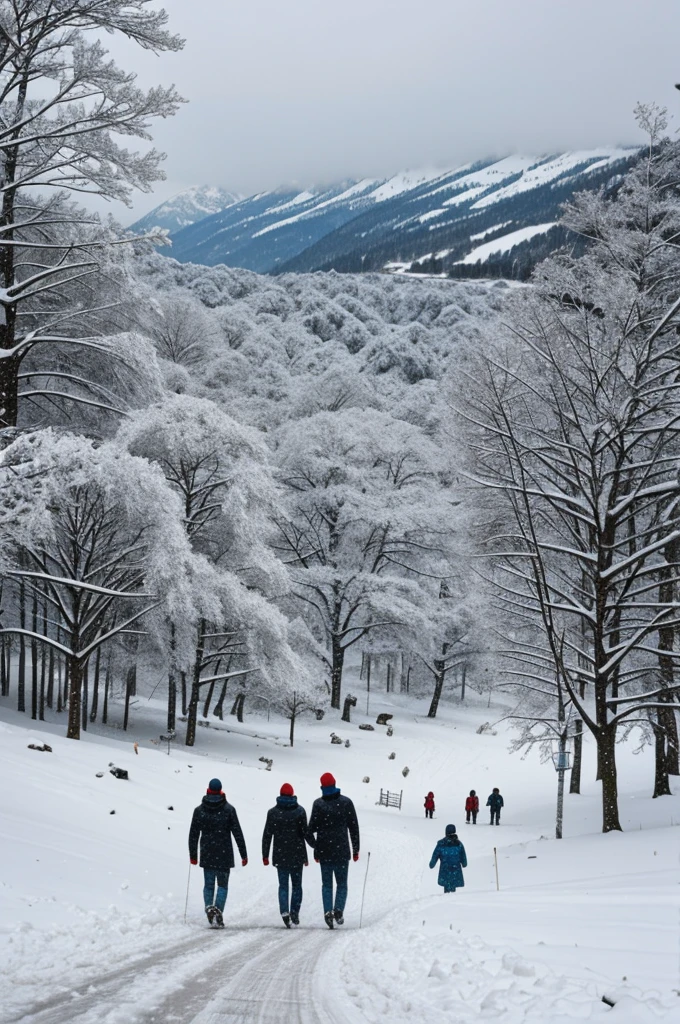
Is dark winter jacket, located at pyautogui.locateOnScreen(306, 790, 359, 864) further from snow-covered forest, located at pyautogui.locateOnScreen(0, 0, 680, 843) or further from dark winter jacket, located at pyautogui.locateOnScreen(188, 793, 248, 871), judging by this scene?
snow-covered forest, located at pyautogui.locateOnScreen(0, 0, 680, 843)

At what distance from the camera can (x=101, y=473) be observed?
1370 centimetres

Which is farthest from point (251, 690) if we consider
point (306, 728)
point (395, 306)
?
point (395, 306)

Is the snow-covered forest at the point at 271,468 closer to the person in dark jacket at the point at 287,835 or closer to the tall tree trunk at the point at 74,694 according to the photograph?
the tall tree trunk at the point at 74,694

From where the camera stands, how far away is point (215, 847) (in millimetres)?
6859

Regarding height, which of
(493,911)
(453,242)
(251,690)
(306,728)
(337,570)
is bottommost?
(306,728)

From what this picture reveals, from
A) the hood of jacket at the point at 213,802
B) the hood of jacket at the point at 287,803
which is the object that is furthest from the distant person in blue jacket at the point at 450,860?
the hood of jacket at the point at 213,802

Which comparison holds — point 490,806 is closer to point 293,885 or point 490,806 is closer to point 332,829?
point 293,885

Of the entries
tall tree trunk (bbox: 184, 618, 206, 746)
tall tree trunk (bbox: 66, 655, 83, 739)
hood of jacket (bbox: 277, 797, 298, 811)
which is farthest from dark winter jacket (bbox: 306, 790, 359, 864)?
tall tree trunk (bbox: 184, 618, 206, 746)

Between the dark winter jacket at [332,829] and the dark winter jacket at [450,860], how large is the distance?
2.99 m

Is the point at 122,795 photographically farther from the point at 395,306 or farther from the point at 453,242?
the point at 453,242

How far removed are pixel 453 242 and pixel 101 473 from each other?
18184cm

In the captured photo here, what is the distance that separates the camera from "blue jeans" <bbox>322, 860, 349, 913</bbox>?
720cm

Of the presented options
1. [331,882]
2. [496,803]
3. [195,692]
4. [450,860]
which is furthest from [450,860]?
[195,692]

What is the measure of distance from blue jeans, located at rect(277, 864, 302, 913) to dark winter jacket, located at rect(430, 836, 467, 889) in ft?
9.37
